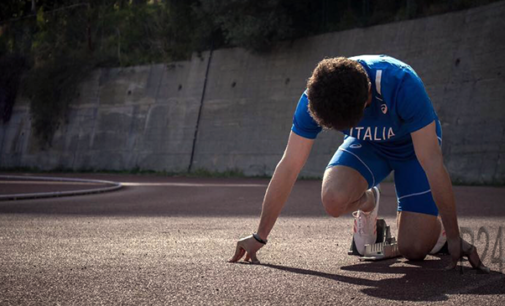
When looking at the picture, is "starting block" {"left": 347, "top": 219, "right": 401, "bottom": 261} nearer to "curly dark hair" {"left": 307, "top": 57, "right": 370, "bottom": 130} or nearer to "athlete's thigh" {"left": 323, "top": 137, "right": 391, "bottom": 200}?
"athlete's thigh" {"left": 323, "top": 137, "right": 391, "bottom": 200}

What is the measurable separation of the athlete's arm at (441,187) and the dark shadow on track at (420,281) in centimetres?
17

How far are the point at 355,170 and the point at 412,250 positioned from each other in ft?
2.50

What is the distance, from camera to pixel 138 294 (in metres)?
4.04

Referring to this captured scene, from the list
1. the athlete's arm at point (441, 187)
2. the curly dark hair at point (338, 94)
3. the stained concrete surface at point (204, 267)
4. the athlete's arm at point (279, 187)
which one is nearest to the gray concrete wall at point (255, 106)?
the stained concrete surface at point (204, 267)

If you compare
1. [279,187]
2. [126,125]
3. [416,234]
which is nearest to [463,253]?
[416,234]

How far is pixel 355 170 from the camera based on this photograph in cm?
542

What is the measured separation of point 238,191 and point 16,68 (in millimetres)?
24960

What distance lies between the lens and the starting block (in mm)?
5641

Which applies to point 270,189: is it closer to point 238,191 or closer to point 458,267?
point 458,267

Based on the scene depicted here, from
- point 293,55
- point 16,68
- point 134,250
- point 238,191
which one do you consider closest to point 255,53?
point 293,55

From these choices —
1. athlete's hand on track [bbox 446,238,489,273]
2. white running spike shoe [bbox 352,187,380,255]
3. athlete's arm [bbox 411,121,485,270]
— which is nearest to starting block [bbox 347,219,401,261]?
white running spike shoe [bbox 352,187,380,255]

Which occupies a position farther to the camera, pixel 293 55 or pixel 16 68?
pixel 16 68

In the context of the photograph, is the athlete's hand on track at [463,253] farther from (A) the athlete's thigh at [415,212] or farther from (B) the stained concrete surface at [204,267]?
(A) the athlete's thigh at [415,212]

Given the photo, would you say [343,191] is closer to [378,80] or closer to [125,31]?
[378,80]
